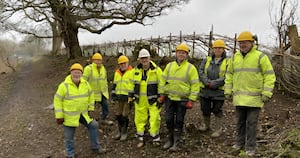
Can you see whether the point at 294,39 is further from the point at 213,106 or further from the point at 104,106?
the point at 104,106

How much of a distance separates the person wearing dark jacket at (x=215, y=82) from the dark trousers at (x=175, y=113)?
0.73 meters

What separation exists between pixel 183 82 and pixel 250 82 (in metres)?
1.24

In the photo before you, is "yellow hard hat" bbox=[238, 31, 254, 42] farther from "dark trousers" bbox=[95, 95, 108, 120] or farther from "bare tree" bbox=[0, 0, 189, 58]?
"bare tree" bbox=[0, 0, 189, 58]

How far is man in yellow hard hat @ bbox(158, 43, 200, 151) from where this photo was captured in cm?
587

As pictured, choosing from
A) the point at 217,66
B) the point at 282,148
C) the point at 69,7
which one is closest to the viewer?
the point at 282,148

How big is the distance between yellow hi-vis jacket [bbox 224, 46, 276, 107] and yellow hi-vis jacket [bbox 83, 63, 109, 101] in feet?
11.4

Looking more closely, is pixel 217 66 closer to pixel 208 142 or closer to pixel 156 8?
pixel 208 142

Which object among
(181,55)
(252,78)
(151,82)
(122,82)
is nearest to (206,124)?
(151,82)

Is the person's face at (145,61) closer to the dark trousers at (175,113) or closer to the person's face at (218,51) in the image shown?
the dark trousers at (175,113)

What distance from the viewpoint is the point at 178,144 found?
6.18m

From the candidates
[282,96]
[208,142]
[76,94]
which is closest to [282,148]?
[208,142]

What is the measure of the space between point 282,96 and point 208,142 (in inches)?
152

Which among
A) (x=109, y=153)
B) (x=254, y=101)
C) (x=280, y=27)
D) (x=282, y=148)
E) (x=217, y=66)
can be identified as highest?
(x=280, y=27)

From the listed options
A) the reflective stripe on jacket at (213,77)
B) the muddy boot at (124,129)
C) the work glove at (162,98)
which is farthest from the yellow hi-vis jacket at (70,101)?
the reflective stripe on jacket at (213,77)
